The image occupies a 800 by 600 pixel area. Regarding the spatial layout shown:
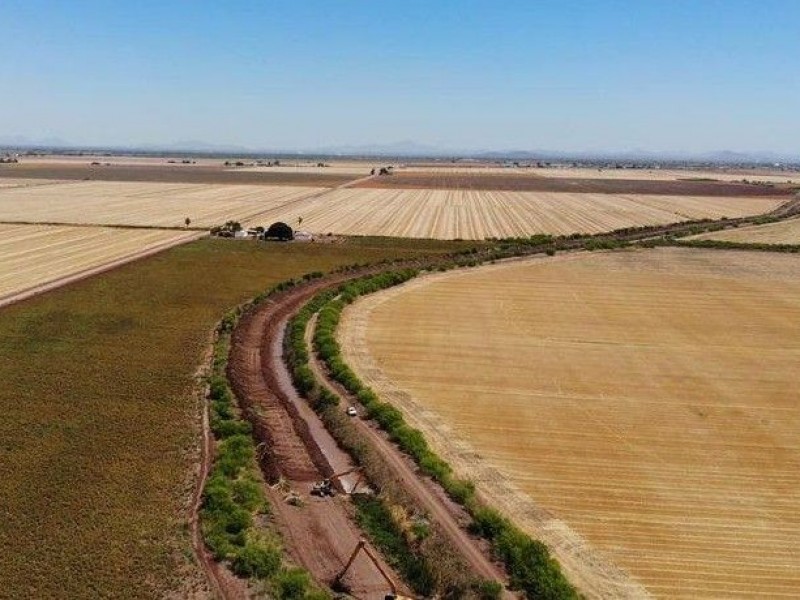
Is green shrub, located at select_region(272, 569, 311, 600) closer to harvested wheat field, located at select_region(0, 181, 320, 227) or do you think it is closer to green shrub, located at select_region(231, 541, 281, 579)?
green shrub, located at select_region(231, 541, 281, 579)

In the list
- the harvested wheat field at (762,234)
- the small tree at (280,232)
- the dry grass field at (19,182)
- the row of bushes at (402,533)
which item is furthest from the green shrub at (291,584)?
the dry grass field at (19,182)

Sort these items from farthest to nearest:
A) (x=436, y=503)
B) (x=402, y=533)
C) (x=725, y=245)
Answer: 1. (x=725, y=245)
2. (x=436, y=503)
3. (x=402, y=533)

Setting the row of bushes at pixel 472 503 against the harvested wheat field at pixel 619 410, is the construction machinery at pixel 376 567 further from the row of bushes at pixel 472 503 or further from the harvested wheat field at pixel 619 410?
the harvested wheat field at pixel 619 410

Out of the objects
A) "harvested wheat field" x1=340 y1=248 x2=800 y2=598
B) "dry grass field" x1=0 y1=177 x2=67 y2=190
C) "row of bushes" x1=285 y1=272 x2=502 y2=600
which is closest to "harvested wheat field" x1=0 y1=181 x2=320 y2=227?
"dry grass field" x1=0 y1=177 x2=67 y2=190

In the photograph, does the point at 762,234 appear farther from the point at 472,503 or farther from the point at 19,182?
the point at 19,182

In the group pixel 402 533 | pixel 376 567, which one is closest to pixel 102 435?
pixel 402 533

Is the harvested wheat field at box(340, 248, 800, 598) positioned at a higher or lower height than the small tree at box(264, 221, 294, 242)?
lower

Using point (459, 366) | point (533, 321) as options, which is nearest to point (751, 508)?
point (459, 366)
